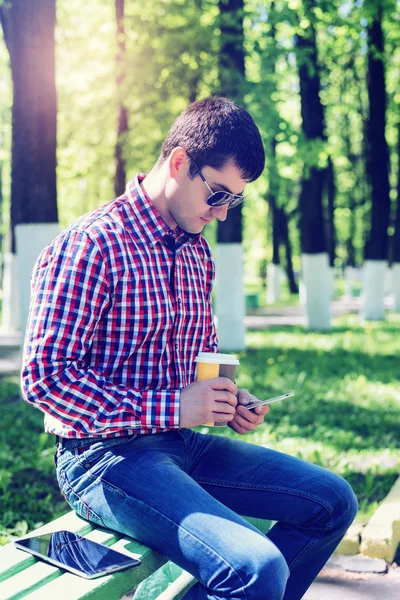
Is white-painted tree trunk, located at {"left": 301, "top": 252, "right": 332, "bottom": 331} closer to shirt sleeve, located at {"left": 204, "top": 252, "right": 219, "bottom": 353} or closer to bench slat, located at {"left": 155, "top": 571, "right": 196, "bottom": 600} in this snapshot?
shirt sleeve, located at {"left": 204, "top": 252, "right": 219, "bottom": 353}

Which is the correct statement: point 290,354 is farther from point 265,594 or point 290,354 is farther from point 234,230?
point 265,594

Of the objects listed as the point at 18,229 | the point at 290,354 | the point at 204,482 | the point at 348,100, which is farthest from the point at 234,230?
the point at 348,100

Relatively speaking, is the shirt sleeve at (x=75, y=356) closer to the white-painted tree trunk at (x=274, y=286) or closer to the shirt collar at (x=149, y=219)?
the shirt collar at (x=149, y=219)

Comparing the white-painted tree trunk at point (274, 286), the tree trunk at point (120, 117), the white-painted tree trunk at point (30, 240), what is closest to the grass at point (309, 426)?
the white-painted tree trunk at point (30, 240)

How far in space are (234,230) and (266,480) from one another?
967 centimetres

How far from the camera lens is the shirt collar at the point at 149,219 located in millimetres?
2805

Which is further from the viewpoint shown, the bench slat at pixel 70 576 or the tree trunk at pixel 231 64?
the tree trunk at pixel 231 64

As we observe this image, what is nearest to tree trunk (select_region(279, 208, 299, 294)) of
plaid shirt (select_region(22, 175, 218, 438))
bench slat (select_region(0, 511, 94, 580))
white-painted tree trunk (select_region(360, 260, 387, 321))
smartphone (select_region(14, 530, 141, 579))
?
white-painted tree trunk (select_region(360, 260, 387, 321))

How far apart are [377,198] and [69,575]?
17801 mm

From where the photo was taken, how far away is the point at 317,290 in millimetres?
16000

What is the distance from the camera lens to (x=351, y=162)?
3556 centimetres

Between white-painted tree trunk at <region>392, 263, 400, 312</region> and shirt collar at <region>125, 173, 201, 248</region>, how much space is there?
19592 millimetres

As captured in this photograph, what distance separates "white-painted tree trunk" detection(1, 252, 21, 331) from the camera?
16.0 metres

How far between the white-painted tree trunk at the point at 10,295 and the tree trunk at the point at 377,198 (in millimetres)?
7822
